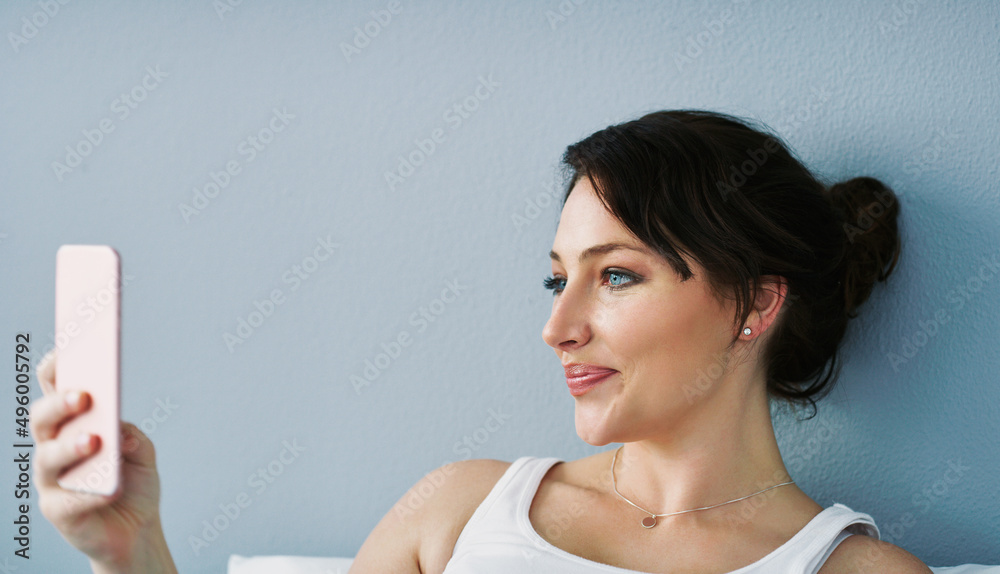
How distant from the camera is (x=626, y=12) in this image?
134cm

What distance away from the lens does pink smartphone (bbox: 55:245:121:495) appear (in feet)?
2.35

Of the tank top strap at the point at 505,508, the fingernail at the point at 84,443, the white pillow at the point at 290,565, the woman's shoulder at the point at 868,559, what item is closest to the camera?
the fingernail at the point at 84,443

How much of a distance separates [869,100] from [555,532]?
39.0 inches

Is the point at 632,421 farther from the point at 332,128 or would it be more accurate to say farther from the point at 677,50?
the point at 332,128

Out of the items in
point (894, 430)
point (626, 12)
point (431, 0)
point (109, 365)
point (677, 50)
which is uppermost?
point (431, 0)

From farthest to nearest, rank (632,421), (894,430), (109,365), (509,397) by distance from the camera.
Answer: (509,397) → (894,430) → (632,421) → (109,365)

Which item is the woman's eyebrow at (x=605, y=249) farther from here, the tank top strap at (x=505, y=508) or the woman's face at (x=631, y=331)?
the tank top strap at (x=505, y=508)

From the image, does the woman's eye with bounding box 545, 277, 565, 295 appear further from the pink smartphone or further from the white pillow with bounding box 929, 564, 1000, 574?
Answer: the white pillow with bounding box 929, 564, 1000, 574

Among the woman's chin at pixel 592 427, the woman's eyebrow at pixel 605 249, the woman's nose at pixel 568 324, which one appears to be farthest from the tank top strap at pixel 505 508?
the woman's eyebrow at pixel 605 249

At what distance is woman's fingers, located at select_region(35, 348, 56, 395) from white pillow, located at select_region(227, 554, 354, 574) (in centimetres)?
71

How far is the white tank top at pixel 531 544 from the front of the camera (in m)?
0.99

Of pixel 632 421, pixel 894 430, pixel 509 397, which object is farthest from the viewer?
pixel 509 397

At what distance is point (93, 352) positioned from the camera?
73cm

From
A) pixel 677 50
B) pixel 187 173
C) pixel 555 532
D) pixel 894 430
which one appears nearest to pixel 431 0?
pixel 677 50
